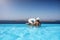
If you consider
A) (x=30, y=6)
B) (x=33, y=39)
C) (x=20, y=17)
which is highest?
(x=30, y=6)

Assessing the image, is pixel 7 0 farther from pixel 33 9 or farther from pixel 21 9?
pixel 33 9

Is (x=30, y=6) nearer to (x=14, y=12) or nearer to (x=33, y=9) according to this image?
(x=33, y=9)

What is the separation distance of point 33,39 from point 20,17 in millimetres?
2323

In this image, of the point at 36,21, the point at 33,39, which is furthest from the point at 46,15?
the point at 33,39

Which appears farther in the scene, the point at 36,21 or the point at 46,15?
the point at 46,15

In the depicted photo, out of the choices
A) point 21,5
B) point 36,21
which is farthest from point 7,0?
point 36,21

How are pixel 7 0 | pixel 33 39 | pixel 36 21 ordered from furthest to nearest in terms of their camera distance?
pixel 7 0 < pixel 36 21 < pixel 33 39

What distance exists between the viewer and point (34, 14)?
5152 mm

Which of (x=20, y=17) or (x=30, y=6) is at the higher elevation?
(x=30, y=6)

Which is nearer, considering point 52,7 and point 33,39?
point 33,39

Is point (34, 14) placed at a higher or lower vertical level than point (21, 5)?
lower

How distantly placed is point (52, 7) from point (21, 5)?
1114mm

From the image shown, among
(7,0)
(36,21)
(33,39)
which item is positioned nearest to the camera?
(33,39)

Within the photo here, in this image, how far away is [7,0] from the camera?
5.12 metres
